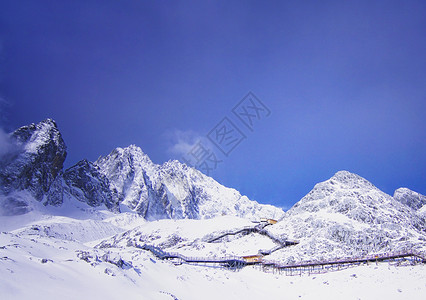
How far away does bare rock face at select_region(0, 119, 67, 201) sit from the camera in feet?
408

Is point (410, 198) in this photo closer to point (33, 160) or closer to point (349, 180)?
point (349, 180)

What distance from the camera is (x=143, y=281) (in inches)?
843

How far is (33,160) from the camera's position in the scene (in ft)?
440

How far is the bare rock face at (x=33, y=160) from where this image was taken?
408 ft

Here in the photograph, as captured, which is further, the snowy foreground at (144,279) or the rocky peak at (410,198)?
the rocky peak at (410,198)

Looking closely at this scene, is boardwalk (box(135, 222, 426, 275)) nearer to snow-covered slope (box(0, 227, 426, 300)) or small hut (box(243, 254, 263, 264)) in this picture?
small hut (box(243, 254, 263, 264))

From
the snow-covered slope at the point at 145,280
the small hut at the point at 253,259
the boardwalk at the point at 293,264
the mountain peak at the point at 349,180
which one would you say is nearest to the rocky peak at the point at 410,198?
the mountain peak at the point at 349,180

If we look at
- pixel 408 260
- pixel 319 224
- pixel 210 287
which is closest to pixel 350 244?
pixel 319 224

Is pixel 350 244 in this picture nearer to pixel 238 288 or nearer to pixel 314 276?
pixel 314 276

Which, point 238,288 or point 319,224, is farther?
point 319,224

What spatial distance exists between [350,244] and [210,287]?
111ft

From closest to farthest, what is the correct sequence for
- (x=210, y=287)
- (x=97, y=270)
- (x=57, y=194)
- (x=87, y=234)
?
(x=97, y=270) → (x=210, y=287) → (x=87, y=234) → (x=57, y=194)

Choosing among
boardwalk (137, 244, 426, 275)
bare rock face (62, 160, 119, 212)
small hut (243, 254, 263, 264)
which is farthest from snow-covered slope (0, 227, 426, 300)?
bare rock face (62, 160, 119, 212)

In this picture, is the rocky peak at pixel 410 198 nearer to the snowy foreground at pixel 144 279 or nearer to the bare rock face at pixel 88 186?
the snowy foreground at pixel 144 279
